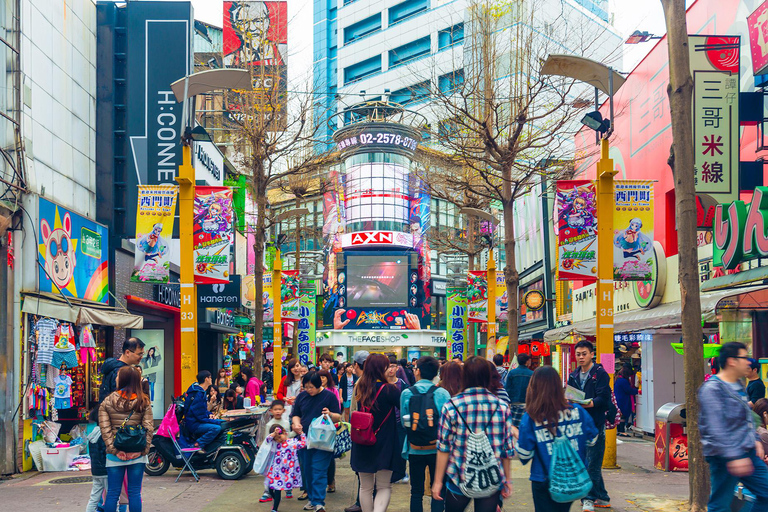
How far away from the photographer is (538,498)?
5.64 m

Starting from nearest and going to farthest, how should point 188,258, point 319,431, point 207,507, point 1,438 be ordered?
point 319,431 → point 207,507 → point 1,438 → point 188,258

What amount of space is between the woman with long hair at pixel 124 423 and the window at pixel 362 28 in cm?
8047

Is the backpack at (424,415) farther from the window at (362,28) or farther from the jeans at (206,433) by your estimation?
the window at (362,28)

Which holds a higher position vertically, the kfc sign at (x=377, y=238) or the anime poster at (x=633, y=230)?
the kfc sign at (x=377, y=238)

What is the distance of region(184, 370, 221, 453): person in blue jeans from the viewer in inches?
439

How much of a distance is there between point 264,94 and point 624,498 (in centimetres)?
1351

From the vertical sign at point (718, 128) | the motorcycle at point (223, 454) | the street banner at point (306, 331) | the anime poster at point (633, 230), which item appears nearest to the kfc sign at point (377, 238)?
the street banner at point (306, 331)

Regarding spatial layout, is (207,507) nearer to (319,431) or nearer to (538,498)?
(319,431)

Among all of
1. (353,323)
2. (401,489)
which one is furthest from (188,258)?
(353,323)

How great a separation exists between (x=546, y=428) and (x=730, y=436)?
129 centimetres

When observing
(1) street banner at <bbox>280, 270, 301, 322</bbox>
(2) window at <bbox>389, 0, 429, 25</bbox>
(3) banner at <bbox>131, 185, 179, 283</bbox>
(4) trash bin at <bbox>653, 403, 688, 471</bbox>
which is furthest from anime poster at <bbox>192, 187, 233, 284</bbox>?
(2) window at <bbox>389, 0, 429, 25</bbox>

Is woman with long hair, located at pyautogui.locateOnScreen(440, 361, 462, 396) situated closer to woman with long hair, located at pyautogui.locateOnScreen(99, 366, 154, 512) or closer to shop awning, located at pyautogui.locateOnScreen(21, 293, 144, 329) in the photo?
woman with long hair, located at pyautogui.locateOnScreen(99, 366, 154, 512)

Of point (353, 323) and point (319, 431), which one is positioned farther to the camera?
point (353, 323)

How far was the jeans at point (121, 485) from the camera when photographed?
7273mm
